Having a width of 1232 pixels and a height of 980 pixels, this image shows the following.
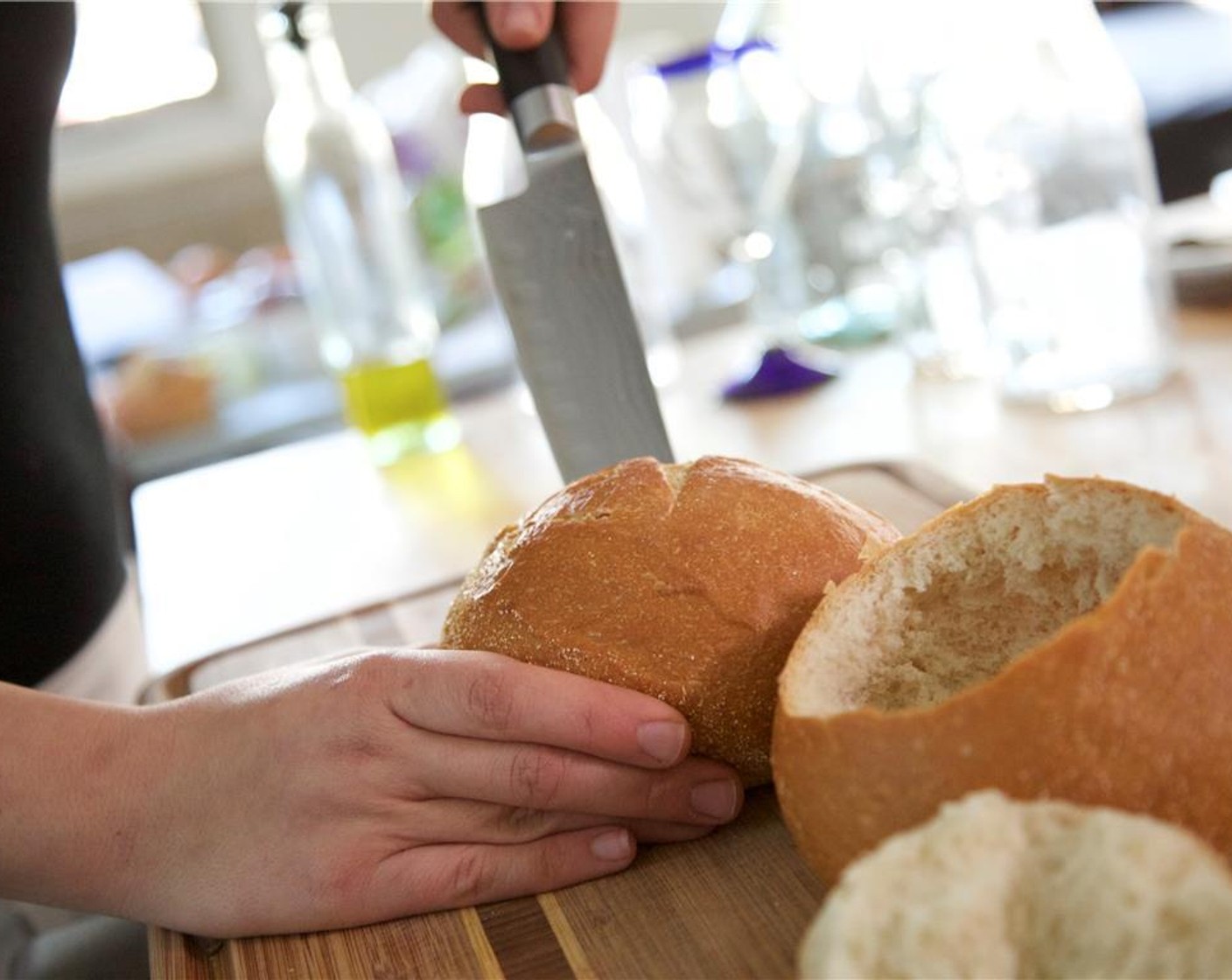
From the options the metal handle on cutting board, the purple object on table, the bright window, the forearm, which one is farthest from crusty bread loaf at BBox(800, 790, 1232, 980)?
the bright window

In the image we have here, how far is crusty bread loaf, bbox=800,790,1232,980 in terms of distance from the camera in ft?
1.91

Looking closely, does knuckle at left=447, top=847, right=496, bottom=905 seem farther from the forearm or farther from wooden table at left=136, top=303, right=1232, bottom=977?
the forearm

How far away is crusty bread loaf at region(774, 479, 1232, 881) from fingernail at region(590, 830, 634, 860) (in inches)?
6.4

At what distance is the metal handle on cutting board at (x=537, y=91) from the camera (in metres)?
1.31

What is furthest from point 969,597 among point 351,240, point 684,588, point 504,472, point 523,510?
point 351,240

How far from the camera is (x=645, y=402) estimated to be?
1.28m

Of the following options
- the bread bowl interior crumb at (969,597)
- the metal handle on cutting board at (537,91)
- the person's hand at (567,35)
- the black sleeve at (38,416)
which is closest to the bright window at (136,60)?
the black sleeve at (38,416)

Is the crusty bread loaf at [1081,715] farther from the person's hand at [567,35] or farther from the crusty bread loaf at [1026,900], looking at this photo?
the person's hand at [567,35]

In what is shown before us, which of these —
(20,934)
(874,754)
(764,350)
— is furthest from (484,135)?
(874,754)

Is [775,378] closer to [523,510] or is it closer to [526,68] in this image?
[523,510]

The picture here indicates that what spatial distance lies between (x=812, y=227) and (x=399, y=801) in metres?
1.48

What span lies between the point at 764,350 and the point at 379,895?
1.31 metres

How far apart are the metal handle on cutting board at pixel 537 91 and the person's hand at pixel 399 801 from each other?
1.90 feet

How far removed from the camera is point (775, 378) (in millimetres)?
2055
